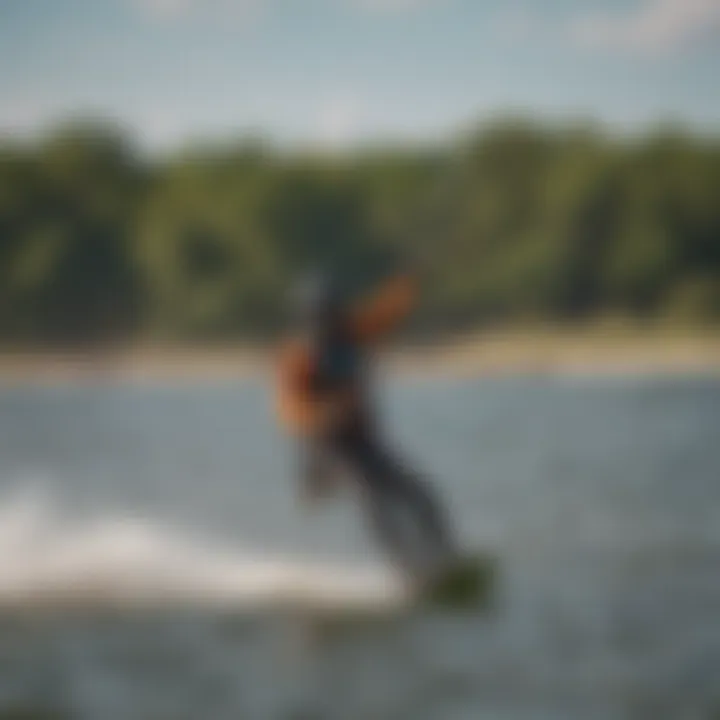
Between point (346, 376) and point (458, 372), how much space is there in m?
0.22

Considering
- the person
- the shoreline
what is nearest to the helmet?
the person

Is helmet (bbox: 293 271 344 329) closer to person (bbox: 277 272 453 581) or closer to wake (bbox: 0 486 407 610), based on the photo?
person (bbox: 277 272 453 581)

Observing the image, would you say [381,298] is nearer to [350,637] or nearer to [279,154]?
[279,154]

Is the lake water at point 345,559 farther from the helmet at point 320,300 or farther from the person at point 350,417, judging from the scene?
the helmet at point 320,300

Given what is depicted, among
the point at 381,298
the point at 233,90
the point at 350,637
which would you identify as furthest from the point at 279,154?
the point at 350,637

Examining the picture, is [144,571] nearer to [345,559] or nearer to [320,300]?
[345,559]

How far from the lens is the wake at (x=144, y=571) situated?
2.48 meters

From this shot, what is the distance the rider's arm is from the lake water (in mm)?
122

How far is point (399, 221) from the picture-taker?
2525 mm

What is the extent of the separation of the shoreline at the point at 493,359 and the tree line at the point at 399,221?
0.04m

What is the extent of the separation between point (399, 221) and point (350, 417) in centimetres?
38

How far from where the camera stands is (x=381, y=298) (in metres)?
2.48

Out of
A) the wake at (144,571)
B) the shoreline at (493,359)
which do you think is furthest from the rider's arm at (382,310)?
the wake at (144,571)

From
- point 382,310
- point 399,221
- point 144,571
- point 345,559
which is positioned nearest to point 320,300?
point 382,310
